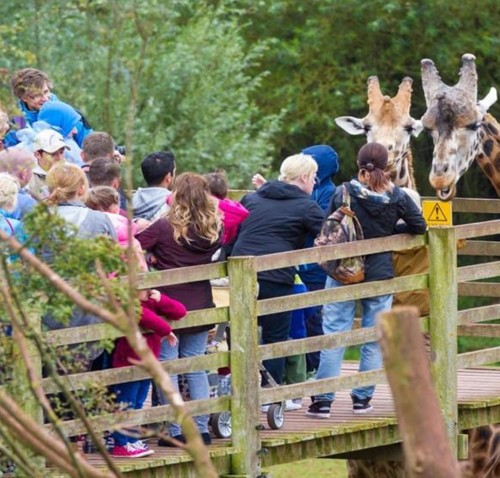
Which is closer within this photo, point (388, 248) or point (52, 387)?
point (52, 387)

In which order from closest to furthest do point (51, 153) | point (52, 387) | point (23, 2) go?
point (52, 387) < point (51, 153) < point (23, 2)

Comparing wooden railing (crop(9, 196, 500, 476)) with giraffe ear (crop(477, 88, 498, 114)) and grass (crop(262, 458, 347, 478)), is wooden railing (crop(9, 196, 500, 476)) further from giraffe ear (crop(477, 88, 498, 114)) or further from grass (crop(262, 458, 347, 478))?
grass (crop(262, 458, 347, 478))

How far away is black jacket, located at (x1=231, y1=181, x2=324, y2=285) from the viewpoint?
35.2ft

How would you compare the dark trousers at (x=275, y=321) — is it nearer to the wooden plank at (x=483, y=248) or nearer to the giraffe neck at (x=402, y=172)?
the giraffe neck at (x=402, y=172)

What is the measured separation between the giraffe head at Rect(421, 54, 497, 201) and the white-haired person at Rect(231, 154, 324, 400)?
2.91 metres

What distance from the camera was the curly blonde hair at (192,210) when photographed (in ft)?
32.2

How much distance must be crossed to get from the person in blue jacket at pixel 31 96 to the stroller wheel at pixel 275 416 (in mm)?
2585

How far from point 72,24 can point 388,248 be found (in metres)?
14.7

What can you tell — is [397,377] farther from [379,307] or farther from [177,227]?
[379,307]

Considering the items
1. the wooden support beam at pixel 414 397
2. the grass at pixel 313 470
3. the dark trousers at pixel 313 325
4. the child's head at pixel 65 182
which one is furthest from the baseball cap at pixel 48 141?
the grass at pixel 313 470

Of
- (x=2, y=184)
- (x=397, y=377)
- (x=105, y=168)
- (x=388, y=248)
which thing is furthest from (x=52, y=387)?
(x=397, y=377)

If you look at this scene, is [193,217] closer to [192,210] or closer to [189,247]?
[192,210]

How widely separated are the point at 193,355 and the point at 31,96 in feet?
8.72

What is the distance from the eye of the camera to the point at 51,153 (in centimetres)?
1082
